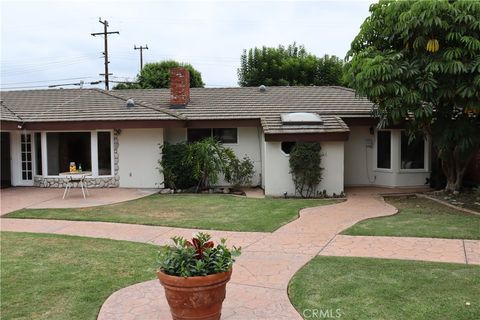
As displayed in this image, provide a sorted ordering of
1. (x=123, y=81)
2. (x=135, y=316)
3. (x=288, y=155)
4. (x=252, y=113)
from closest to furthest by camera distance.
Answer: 1. (x=135, y=316)
2. (x=288, y=155)
3. (x=252, y=113)
4. (x=123, y=81)

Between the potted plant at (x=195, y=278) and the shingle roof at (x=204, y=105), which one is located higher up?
the shingle roof at (x=204, y=105)

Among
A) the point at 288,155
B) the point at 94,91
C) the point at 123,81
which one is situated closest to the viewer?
the point at 288,155

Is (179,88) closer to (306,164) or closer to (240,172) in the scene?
(240,172)

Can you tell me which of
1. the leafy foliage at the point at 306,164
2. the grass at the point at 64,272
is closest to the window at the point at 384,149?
the leafy foliage at the point at 306,164

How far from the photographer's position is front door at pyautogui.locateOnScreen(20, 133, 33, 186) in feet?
56.3

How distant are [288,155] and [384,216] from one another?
4.28 m

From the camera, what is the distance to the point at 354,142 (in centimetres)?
1677

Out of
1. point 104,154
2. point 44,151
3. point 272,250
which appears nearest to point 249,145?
point 104,154

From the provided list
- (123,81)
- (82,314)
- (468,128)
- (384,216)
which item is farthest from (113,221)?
(123,81)

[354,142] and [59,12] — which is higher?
[59,12]

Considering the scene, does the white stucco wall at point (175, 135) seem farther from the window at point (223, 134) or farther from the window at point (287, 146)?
the window at point (287, 146)

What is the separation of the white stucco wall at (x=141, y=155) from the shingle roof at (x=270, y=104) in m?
1.56

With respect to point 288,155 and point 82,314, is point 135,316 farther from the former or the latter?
point 288,155

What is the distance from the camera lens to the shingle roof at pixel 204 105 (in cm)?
1584
